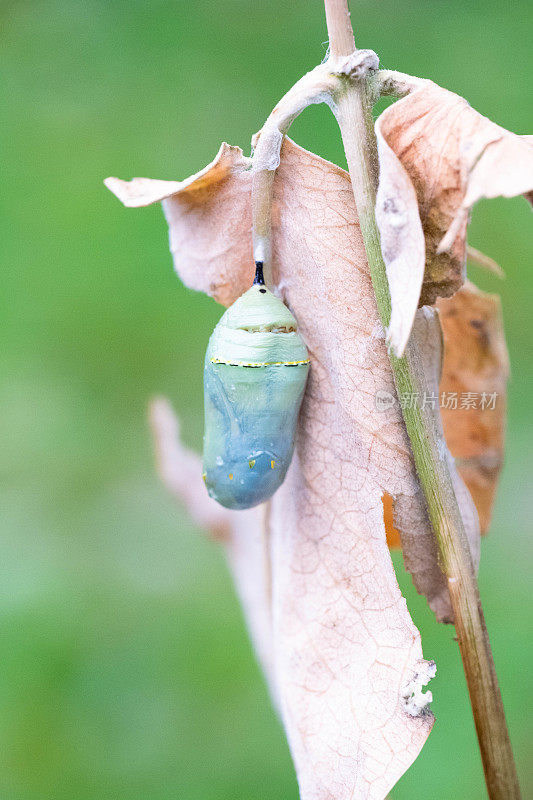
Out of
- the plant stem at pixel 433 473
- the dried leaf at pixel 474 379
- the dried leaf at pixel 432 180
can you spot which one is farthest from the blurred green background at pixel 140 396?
the dried leaf at pixel 432 180

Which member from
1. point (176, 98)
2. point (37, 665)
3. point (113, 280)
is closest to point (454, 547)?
point (37, 665)

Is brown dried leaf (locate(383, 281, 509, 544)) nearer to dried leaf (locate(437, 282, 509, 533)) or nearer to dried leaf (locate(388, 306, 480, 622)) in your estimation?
dried leaf (locate(437, 282, 509, 533))

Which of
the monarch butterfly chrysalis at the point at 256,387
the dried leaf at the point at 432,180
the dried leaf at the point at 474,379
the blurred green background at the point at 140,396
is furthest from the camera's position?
the blurred green background at the point at 140,396

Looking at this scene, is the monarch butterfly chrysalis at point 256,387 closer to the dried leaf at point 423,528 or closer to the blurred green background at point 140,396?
the dried leaf at point 423,528

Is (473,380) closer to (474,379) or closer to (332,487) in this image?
(474,379)

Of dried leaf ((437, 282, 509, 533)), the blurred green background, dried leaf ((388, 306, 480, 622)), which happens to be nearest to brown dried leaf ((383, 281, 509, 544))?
dried leaf ((437, 282, 509, 533))

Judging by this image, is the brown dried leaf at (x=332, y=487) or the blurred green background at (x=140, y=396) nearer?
the brown dried leaf at (x=332, y=487)

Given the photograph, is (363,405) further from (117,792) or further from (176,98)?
(176,98)
